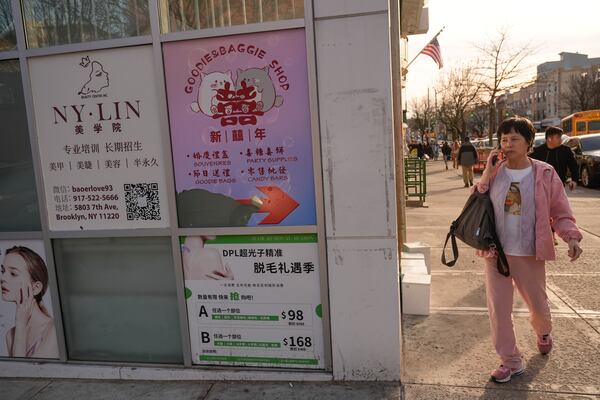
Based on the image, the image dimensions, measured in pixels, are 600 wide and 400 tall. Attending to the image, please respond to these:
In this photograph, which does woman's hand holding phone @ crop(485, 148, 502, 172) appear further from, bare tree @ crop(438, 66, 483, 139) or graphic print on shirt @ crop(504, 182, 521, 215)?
bare tree @ crop(438, 66, 483, 139)

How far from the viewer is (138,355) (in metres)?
3.69

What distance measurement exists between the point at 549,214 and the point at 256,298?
2.08 m

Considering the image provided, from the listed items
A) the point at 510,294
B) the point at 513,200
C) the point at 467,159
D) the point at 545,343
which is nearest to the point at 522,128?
the point at 513,200

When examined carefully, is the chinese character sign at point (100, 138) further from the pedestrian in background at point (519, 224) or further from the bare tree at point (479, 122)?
the bare tree at point (479, 122)

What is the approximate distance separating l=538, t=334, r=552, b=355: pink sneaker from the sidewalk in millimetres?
53

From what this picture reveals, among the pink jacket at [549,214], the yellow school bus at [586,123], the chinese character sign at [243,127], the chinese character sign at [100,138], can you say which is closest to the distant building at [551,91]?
the yellow school bus at [586,123]

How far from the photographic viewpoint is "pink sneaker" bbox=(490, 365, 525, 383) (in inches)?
126

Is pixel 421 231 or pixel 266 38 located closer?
pixel 266 38

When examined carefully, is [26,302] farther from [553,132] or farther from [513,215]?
[553,132]

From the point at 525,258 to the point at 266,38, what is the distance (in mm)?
2280

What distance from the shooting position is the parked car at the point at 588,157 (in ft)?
45.1

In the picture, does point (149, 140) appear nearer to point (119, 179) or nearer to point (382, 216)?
point (119, 179)

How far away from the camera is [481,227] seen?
318 cm

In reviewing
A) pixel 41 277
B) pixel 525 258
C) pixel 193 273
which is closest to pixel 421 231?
pixel 525 258
